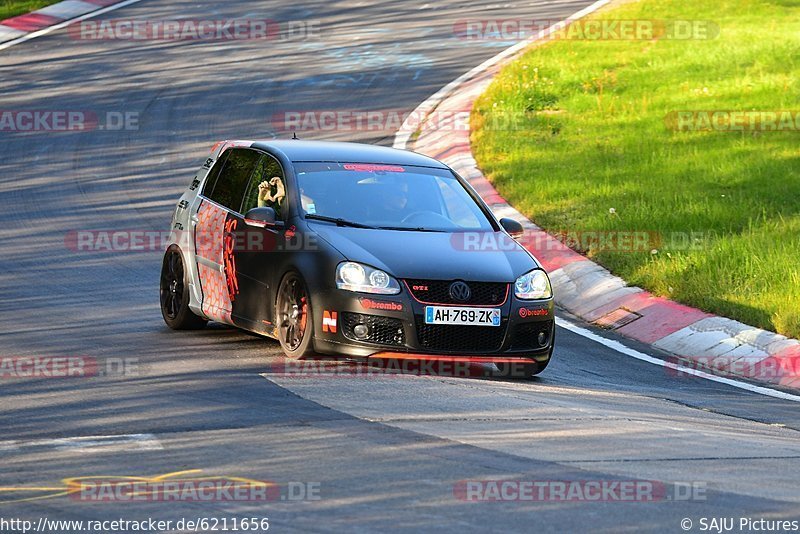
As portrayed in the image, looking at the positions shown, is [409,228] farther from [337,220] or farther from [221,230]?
[221,230]

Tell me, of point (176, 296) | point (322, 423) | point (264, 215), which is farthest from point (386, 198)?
point (322, 423)

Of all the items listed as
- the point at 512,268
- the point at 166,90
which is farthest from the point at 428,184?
the point at 166,90

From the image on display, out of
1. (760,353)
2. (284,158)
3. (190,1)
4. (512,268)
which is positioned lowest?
(760,353)

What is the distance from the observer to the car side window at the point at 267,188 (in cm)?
1155

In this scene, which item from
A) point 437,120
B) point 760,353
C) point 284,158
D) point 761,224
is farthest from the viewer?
point 437,120

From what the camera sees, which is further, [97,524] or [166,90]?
[166,90]

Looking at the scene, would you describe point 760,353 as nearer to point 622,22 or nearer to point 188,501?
point 188,501

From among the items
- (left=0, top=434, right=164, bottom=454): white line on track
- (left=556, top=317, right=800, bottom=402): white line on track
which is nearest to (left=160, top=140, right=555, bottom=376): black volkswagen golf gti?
(left=556, top=317, right=800, bottom=402): white line on track

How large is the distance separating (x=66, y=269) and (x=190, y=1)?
2148 cm

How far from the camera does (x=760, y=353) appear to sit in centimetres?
1273

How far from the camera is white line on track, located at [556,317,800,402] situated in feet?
38.1

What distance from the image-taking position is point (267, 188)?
11750 mm

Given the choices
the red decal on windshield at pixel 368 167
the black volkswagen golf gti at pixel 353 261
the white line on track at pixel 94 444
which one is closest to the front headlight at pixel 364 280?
the black volkswagen golf gti at pixel 353 261

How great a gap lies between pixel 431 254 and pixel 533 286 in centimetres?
81
